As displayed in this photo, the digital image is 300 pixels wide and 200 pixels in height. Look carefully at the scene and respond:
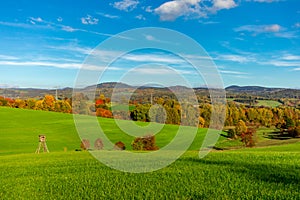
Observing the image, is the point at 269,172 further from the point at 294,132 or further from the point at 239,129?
the point at 294,132

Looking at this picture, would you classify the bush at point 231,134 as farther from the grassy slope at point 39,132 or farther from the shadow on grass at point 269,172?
the shadow on grass at point 269,172

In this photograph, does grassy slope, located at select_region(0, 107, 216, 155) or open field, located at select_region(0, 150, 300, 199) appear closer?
open field, located at select_region(0, 150, 300, 199)

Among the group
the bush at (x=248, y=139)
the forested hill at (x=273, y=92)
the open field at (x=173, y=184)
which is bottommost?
the bush at (x=248, y=139)

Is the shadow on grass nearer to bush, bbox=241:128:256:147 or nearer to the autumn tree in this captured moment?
bush, bbox=241:128:256:147

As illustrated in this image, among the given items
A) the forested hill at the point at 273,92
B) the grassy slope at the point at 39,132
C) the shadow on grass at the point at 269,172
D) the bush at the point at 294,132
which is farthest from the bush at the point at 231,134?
the forested hill at the point at 273,92

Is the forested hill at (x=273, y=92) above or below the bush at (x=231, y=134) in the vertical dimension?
above

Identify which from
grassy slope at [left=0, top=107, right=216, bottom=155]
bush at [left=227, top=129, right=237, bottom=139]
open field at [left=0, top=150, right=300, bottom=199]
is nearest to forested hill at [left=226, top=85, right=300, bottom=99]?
bush at [left=227, top=129, right=237, bottom=139]

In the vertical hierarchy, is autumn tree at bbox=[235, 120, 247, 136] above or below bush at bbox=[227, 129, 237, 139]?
above

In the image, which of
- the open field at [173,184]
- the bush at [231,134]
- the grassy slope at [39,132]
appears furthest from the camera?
the bush at [231,134]

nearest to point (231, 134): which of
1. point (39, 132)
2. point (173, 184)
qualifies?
point (39, 132)

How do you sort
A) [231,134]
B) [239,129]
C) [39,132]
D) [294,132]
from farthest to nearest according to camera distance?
1. [294,132]
2. [239,129]
3. [39,132]
4. [231,134]

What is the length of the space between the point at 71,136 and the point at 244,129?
36.1 metres

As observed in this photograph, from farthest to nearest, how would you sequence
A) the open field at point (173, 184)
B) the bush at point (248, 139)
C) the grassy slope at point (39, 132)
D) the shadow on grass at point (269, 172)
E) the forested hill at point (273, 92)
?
the forested hill at point (273, 92) → the bush at point (248, 139) → the grassy slope at point (39, 132) → the shadow on grass at point (269, 172) → the open field at point (173, 184)

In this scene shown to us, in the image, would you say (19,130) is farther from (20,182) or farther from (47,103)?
(20,182)
